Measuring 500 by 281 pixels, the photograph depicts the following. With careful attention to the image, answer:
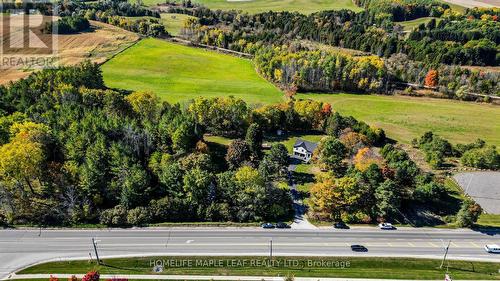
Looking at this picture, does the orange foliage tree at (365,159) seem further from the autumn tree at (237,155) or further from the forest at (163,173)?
the autumn tree at (237,155)

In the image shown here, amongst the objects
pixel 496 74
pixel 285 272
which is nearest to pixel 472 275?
pixel 285 272

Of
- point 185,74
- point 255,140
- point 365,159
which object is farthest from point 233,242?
point 185,74

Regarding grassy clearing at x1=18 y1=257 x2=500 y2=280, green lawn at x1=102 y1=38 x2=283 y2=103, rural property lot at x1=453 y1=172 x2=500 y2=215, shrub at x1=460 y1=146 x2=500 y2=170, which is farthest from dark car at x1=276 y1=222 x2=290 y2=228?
green lawn at x1=102 y1=38 x2=283 y2=103

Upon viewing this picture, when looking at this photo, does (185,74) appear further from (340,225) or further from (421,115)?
(340,225)

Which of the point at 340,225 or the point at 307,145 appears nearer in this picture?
the point at 340,225

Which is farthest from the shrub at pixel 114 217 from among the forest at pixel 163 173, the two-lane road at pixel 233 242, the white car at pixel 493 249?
the white car at pixel 493 249

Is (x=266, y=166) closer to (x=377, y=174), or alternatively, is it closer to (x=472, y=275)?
(x=377, y=174)

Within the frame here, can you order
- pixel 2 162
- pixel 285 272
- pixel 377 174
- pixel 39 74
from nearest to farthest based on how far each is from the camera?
1. pixel 285 272
2. pixel 2 162
3. pixel 377 174
4. pixel 39 74
